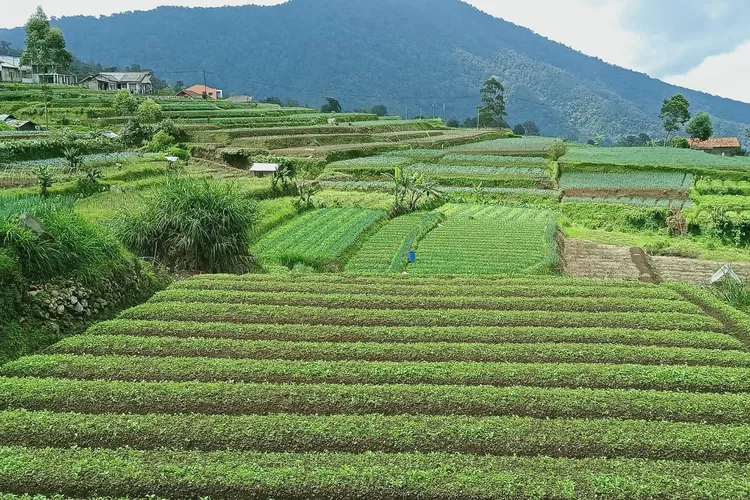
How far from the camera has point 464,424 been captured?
959 cm

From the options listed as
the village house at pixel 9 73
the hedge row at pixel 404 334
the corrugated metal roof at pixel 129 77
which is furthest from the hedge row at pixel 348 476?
the corrugated metal roof at pixel 129 77

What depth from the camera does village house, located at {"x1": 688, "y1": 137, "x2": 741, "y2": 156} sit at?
321ft

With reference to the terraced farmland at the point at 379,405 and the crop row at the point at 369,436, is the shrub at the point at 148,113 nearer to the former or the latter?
the terraced farmland at the point at 379,405

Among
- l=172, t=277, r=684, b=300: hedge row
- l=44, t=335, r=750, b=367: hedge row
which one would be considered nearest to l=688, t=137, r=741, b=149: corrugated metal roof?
l=172, t=277, r=684, b=300: hedge row

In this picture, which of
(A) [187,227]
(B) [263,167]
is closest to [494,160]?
(B) [263,167]

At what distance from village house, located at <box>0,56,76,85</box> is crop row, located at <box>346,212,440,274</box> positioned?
3138 inches

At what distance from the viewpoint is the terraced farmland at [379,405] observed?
8195 mm

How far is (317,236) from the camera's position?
35.6 m

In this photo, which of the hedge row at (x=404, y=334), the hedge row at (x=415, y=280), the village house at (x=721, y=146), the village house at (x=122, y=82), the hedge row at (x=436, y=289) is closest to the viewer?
the hedge row at (x=404, y=334)

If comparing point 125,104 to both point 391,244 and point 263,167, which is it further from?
point 391,244

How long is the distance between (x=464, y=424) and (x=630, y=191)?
178 ft

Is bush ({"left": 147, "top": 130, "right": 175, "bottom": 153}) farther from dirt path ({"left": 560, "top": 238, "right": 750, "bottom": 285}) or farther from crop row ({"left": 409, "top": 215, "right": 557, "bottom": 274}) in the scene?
dirt path ({"left": 560, "top": 238, "right": 750, "bottom": 285})

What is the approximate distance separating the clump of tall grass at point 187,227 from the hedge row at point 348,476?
1254 cm

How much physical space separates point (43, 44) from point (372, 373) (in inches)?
3981
